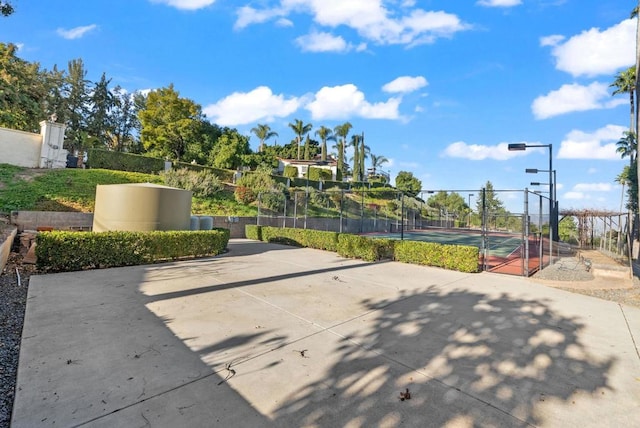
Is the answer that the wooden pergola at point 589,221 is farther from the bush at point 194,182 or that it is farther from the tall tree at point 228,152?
the tall tree at point 228,152

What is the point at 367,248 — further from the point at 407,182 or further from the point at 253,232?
the point at 407,182

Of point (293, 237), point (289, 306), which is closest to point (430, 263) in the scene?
point (289, 306)

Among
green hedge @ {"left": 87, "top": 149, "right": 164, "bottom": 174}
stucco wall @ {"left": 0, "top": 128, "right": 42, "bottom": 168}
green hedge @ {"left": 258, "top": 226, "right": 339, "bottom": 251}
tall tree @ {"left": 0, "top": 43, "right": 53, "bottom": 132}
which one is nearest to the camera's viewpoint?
tall tree @ {"left": 0, "top": 43, "right": 53, "bottom": 132}

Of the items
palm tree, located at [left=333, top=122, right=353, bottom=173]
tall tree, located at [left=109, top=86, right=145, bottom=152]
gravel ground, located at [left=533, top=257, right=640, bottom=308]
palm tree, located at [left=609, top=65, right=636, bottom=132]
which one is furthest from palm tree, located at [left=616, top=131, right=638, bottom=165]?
tall tree, located at [left=109, top=86, right=145, bottom=152]

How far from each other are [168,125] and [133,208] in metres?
21.7

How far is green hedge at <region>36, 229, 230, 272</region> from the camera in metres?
6.79

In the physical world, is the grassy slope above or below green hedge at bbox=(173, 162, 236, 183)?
below

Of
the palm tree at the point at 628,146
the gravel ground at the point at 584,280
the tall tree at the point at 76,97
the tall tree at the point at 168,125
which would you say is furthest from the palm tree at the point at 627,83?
the tall tree at the point at 76,97

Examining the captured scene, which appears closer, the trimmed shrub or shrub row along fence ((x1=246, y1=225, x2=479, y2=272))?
shrub row along fence ((x1=246, y1=225, x2=479, y2=272))

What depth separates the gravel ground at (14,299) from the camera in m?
2.55

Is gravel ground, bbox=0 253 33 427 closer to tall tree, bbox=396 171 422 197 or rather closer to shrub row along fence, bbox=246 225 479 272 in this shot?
shrub row along fence, bbox=246 225 479 272

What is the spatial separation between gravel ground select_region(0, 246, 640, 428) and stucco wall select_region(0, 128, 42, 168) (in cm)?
1063

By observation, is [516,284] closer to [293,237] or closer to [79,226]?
[293,237]

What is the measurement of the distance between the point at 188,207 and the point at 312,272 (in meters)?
5.59
